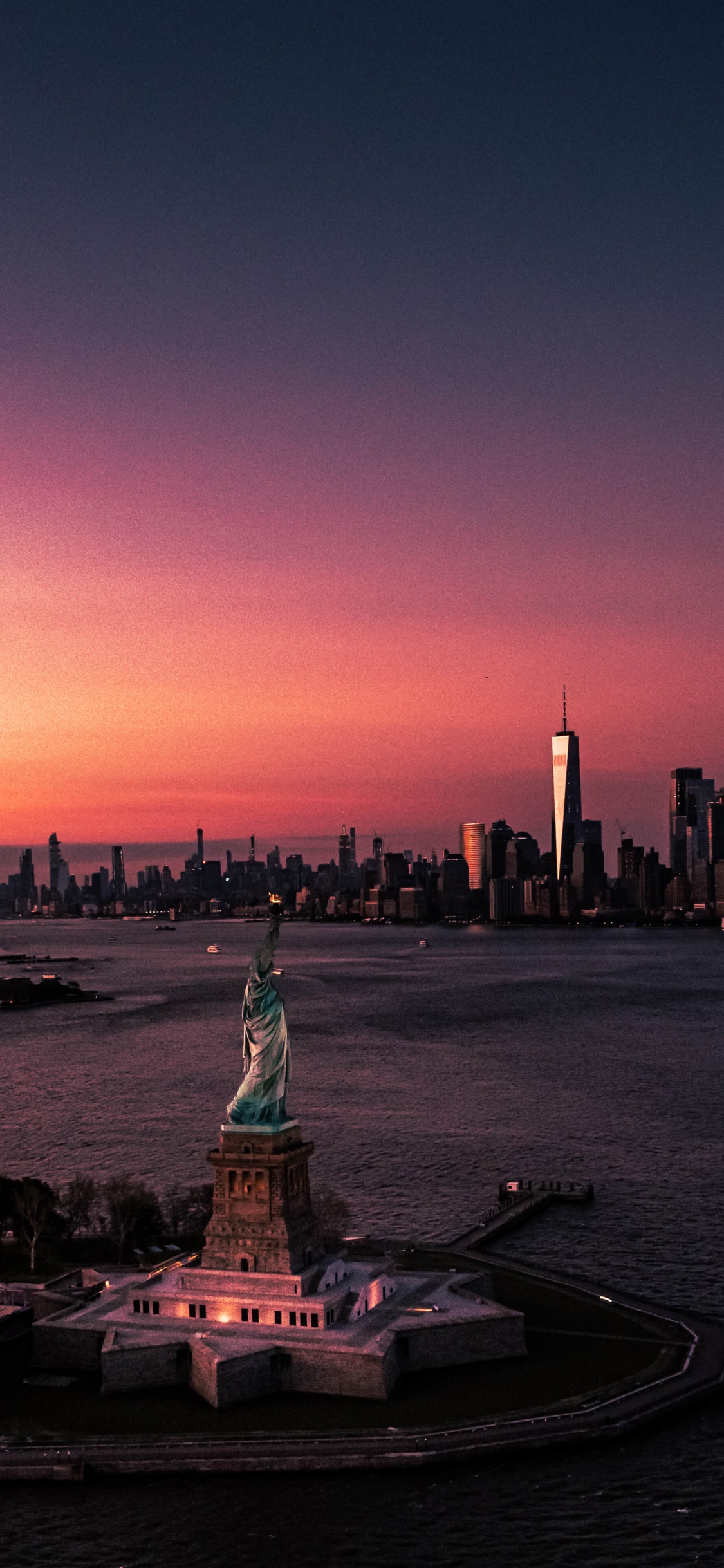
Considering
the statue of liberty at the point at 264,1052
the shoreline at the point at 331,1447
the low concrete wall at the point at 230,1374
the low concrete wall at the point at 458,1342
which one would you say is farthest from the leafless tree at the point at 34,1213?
the low concrete wall at the point at 458,1342

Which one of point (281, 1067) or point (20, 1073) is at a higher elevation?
point (281, 1067)

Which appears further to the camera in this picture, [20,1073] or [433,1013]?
[433,1013]

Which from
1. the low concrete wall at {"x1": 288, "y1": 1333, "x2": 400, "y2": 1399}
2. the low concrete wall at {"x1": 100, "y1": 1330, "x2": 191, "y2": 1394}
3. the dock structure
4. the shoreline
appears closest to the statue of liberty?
the low concrete wall at {"x1": 100, "y1": 1330, "x2": 191, "y2": 1394}

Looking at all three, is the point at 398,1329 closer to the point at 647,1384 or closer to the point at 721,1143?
the point at 647,1384

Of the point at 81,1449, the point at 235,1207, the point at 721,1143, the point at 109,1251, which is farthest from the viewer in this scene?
the point at 721,1143

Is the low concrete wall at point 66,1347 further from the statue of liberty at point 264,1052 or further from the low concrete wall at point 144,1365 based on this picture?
the statue of liberty at point 264,1052

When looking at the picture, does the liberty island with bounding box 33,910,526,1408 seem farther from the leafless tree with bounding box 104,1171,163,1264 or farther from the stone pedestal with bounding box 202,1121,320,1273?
the leafless tree with bounding box 104,1171,163,1264

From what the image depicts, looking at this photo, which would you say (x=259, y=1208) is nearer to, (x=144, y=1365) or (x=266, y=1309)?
(x=266, y=1309)

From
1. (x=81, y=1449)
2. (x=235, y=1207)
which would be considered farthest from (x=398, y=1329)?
(x=81, y=1449)
